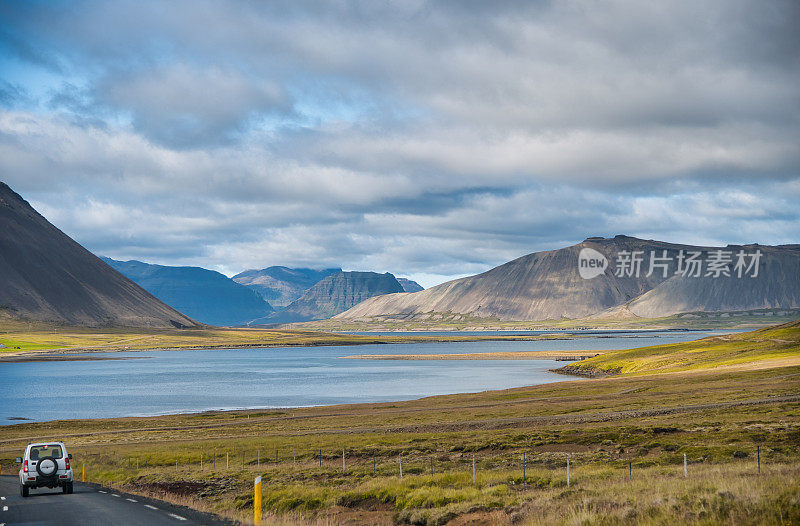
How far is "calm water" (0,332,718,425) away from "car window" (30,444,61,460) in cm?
5979

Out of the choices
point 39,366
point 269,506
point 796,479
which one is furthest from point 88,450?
point 39,366

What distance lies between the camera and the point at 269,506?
24109 millimetres

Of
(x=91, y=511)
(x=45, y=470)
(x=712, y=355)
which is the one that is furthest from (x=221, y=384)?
(x=91, y=511)

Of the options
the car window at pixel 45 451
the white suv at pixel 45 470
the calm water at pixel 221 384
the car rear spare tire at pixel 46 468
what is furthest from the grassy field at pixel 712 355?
the car rear spare tire at pixel 46 468

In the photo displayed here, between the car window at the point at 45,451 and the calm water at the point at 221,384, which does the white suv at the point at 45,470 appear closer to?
the car window at the point at 45,451

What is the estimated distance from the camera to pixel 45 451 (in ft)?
96.7

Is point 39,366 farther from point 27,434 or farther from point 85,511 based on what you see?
point 85,511

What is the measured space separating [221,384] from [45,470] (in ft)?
340

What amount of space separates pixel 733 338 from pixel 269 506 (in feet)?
481

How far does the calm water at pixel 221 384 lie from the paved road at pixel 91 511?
61.8 meters

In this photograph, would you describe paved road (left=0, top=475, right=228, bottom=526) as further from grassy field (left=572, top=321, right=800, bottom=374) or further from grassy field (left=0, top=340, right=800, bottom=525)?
grassy field (left=572, top=321, right=800, bottom=374)

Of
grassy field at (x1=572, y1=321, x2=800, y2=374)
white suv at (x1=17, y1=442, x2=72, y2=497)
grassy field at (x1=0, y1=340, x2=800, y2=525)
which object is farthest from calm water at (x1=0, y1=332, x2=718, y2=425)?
white suv at (x1=17, y1=442, x2=72, y2=497)

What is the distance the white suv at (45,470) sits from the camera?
28.5 meters

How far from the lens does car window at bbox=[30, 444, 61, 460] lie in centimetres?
2933
